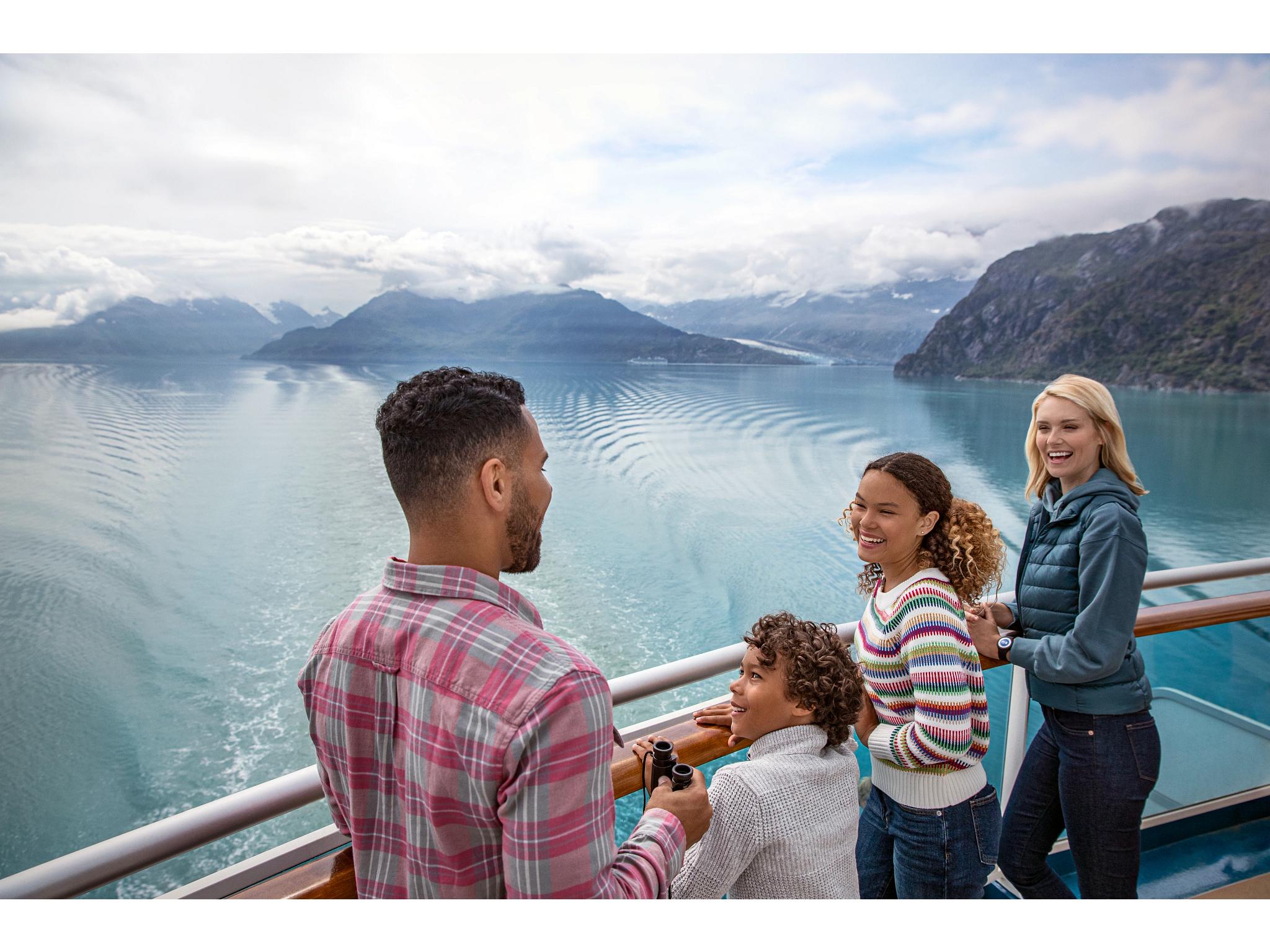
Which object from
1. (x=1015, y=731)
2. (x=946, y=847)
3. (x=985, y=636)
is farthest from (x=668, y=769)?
(x=1015, y=731)

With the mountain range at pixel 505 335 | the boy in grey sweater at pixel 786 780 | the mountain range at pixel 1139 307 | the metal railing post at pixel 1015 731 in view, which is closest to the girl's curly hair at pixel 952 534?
the boy in grey sweater at pixel 786 780

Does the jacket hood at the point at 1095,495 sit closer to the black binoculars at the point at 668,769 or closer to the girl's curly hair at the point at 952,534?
the girl's curly hair at the point at 952,534

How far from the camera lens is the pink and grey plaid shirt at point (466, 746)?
0.45 metres

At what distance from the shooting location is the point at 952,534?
3.21 feet

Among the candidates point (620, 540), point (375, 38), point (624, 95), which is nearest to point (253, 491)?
point (620, 540)

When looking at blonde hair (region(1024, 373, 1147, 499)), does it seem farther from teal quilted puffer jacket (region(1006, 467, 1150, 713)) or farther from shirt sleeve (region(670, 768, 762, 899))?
shirt sleeve (region(670, 768, 762, 899))

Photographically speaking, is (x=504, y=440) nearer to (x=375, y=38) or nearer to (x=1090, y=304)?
(x=375, y=38)

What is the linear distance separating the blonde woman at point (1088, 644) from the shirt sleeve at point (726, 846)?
539 millimetres

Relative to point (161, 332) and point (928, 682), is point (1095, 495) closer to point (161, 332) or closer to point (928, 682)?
point (928, 682)

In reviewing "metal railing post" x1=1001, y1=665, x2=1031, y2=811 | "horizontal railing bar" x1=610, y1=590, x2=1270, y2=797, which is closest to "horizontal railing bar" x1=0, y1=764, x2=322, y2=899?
"horizontal railing bar" x1=610, y1=590, x2=1270, y2=797

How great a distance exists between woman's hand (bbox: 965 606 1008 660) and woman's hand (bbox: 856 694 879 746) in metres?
0.23

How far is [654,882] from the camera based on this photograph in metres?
0.54

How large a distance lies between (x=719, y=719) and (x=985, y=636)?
1.60 ft

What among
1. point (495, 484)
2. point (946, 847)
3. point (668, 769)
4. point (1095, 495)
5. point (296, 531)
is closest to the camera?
point (495, 484)
